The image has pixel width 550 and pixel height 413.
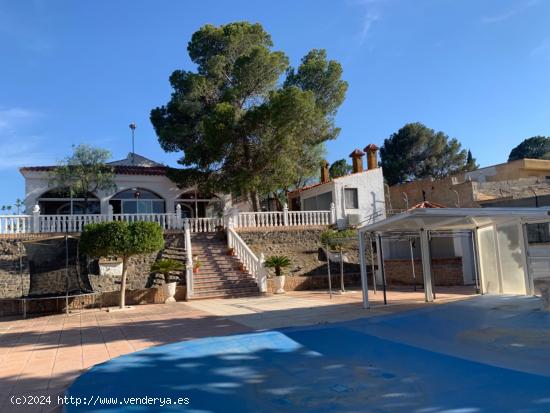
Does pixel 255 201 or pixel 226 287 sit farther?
pixel 255 201

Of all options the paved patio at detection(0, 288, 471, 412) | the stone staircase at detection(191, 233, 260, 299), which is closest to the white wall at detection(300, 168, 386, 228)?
the stone staircase at detection(191, 233, 260, 299)

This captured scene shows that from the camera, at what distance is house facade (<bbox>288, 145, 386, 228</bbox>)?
879 inches

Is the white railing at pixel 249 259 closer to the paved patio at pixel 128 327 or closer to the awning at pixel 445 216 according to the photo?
the paved patio at pixel 128 327

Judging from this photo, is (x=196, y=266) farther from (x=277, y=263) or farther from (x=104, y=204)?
(x=104, y=204)

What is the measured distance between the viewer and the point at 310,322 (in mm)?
9547

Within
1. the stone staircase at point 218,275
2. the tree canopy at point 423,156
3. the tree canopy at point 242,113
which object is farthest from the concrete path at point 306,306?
the tree canopy at point 423,156

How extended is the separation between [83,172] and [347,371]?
17.1 metres

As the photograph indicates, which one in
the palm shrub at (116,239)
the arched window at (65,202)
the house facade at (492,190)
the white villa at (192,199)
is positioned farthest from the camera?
the house facade at (492,190)

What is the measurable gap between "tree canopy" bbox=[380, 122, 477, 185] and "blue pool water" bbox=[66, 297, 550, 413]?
35789 mm

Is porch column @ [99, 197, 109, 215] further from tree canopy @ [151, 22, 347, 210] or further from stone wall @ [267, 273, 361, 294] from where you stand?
stone wall @ [267, 273, 361, 294]

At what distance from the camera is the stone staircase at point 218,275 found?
15.1 m

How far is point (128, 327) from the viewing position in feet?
32.0

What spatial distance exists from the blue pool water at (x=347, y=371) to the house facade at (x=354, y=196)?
1366 centimetres

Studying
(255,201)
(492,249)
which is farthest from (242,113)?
(492,249)
